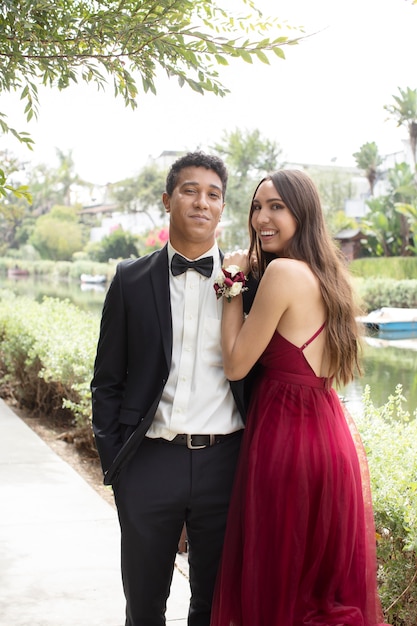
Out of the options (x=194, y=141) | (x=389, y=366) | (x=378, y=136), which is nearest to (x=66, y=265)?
(x=194, y=141)

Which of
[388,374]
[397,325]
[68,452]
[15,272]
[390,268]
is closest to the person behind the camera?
[68,452]

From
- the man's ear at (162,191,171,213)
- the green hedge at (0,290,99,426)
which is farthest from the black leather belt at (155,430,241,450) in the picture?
the green hedge at (0,290,99,426)

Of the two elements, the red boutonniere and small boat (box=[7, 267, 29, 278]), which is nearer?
the red boutonniere

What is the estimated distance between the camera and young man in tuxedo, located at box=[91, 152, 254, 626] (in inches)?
89.6

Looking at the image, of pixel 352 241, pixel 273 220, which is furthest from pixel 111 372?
pixel 352 241

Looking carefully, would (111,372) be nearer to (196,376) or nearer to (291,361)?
(196,376)

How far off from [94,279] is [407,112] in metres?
20.8

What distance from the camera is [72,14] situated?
297 centimetres

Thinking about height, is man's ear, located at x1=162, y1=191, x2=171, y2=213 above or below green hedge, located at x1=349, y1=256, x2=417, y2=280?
above

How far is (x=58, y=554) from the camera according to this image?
3.72 metres

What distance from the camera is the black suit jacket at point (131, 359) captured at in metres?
2.30

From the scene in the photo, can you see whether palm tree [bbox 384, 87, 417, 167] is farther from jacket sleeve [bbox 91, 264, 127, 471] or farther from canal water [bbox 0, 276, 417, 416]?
jacket sleeve [bbox 91, 264, 127, 471]

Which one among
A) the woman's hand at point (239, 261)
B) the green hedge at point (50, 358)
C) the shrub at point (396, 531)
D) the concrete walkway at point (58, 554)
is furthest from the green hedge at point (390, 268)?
the woman's hand at point (239, 261)

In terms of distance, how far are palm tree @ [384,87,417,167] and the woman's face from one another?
43.1 meters
